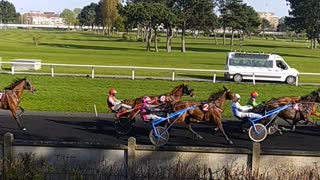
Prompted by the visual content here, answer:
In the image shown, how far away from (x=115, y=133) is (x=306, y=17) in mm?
77652

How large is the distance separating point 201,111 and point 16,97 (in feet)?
18.0

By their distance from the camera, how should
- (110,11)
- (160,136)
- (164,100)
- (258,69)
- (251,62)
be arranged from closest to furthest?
(160,136)
(164,100)
(258,69)
(251,62)
(110,11)

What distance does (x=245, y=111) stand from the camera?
14.7m

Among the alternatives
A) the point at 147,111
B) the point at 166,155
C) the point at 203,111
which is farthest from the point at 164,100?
the point at 166,155

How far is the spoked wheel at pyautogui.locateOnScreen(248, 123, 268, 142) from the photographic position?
14.5 m

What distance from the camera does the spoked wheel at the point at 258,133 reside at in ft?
47.7

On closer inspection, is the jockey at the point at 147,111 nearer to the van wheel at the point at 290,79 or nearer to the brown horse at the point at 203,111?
the brown horse at the point at 203,111

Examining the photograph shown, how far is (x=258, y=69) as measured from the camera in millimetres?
33219

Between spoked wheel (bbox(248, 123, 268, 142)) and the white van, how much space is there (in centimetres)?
1565

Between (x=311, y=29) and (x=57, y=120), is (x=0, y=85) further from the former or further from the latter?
(x=311, y=29)

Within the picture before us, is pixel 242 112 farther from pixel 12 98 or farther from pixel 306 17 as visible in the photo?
pixel 306 17

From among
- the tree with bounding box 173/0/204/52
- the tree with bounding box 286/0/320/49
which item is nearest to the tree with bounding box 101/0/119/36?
the tree with bounding box 286/0/320/49

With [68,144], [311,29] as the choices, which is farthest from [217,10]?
[68,144]

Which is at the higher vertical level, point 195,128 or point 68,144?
point 68,144
